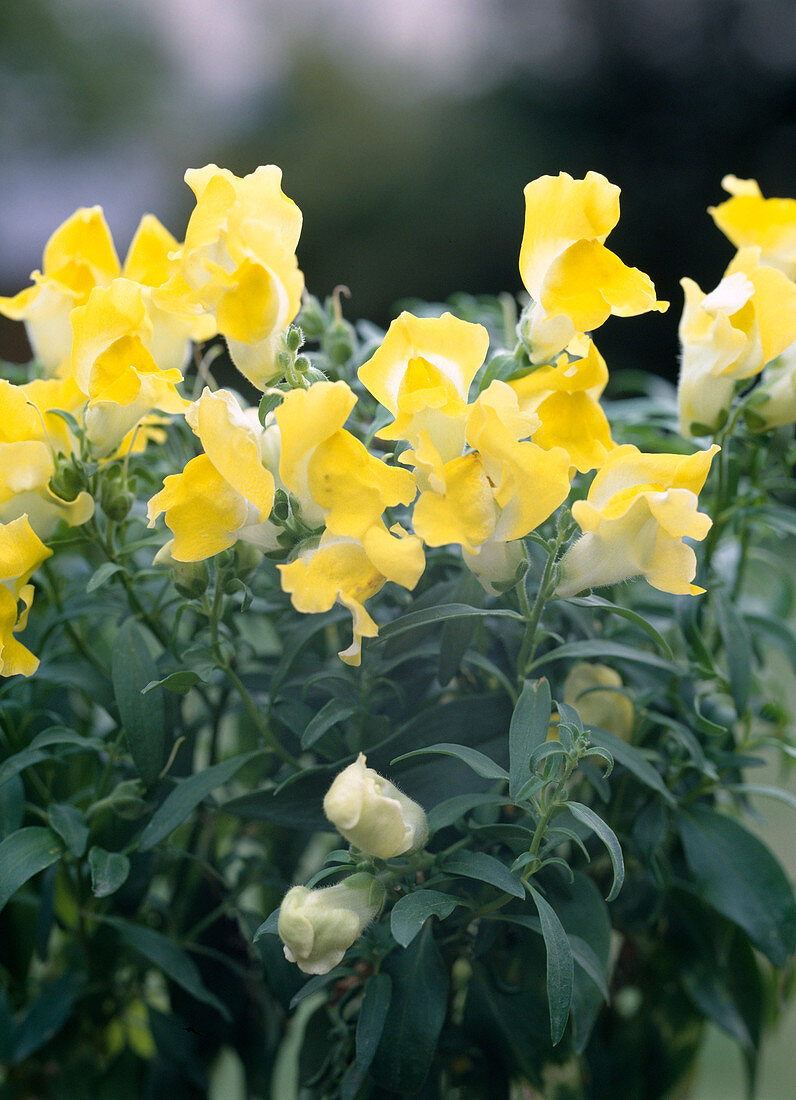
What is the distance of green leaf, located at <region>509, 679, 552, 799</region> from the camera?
0.45 meters

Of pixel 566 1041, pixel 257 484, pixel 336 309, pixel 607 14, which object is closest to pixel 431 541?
pixel 257 484

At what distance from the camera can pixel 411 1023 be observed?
1.69 feet

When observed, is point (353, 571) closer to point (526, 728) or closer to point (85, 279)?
point (526, 728)

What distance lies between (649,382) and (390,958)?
62 centimetres

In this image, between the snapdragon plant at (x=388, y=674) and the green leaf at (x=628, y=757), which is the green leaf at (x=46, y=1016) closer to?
the snapdragon plant at (x=388, y=674)

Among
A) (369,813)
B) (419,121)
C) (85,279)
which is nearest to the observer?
(369,813)

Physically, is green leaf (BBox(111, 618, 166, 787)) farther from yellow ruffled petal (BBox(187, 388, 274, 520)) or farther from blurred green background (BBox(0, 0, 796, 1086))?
blurred green background (BBox(0, 0, 796, 1086))

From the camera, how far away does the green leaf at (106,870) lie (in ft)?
1.73

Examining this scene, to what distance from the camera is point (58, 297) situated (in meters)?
0.62

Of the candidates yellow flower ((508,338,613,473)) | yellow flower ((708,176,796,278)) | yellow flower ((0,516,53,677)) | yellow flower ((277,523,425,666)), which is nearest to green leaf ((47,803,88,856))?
yellow flower ((0,516,53,677))

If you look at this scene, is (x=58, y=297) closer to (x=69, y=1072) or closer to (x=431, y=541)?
(x=431, y=541)

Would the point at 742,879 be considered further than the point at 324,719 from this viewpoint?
Yes

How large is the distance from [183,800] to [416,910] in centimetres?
16

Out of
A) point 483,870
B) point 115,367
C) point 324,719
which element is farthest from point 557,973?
point 115,367
